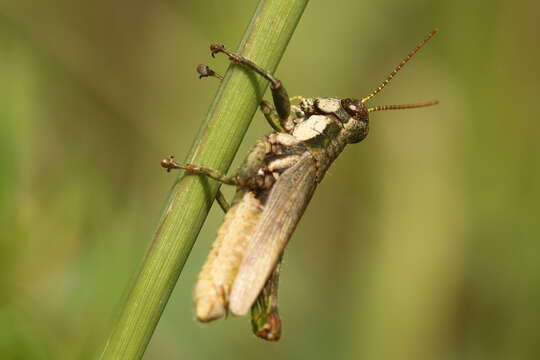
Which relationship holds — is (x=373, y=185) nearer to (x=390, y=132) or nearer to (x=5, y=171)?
(x=390, y=132)

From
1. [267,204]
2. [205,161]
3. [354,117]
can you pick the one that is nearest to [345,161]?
[354,117]

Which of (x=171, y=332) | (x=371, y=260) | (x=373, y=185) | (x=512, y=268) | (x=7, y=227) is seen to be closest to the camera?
(x=7, y=227)

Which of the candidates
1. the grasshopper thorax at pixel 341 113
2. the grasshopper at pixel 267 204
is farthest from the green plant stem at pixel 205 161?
the grasshopper thorax at pixel 341 113

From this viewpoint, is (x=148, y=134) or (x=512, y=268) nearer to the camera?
(x=512, y=268)

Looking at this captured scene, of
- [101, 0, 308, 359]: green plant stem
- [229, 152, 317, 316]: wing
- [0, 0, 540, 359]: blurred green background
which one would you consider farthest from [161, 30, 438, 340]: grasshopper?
[0, 0, 540, 359]: blurred green background

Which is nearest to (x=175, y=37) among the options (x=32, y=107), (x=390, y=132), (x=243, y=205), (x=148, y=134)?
(x=148, y=134)

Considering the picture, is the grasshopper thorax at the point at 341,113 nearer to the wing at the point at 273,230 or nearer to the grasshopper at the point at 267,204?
the grasshopper at the point at 267,204
